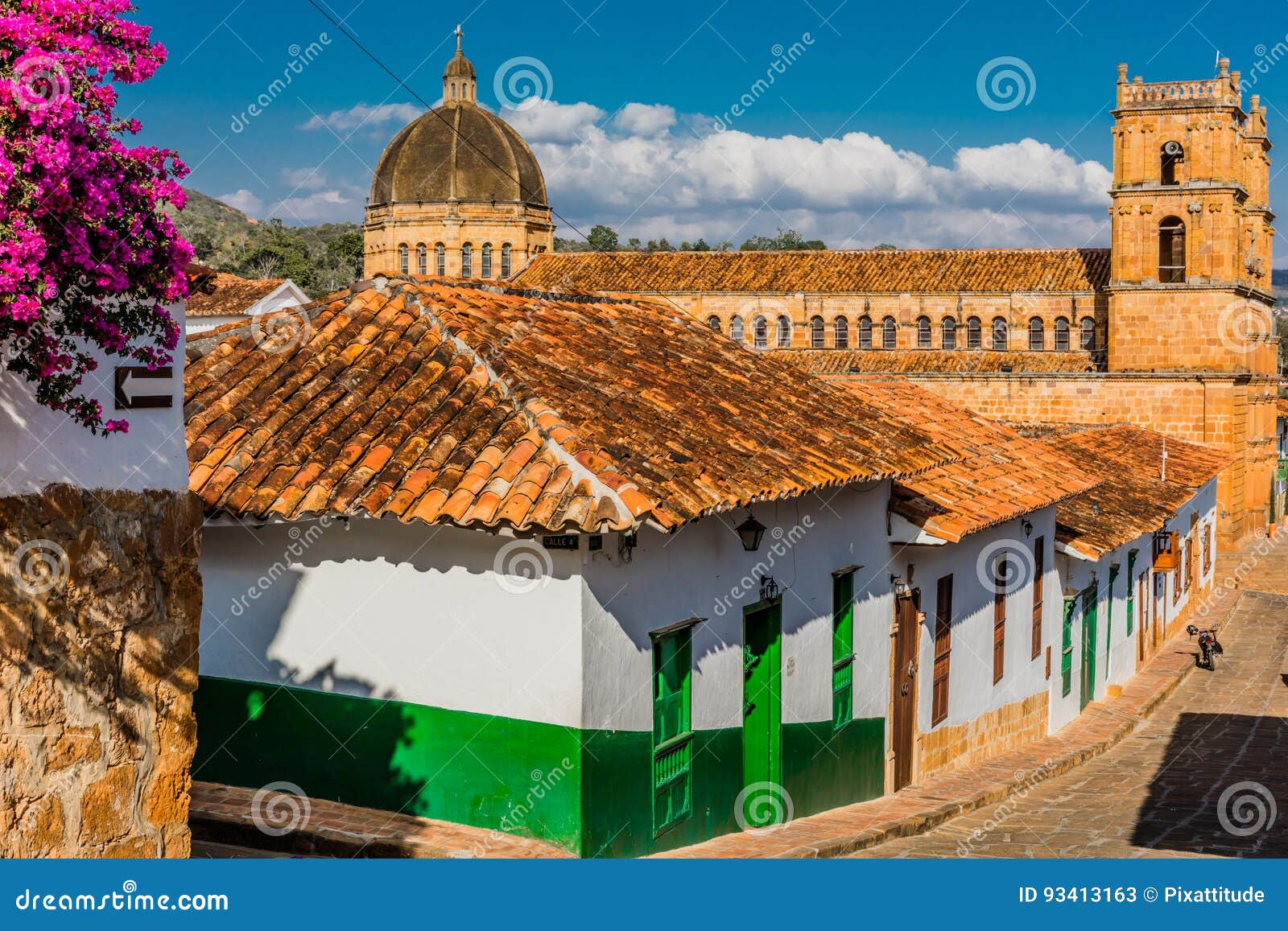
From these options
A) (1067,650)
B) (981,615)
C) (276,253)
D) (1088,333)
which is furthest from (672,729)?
(276,253)

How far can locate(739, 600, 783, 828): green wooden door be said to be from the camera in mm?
9180

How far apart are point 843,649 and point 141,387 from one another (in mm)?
6971

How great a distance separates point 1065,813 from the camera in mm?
11164

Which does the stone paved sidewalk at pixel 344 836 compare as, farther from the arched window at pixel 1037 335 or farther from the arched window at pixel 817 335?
the arched window at pixel 1037 335

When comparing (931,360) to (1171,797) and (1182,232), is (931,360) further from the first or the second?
(1171,797)

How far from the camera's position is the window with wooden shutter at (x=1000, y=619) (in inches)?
542

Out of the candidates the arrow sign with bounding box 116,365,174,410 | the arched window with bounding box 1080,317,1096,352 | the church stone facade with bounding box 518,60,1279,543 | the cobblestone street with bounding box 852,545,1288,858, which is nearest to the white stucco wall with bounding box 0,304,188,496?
the arrow sign with bounding box 116,365,174,410

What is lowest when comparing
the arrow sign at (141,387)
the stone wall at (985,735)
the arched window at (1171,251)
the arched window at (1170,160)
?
the stone wall at (985,735)

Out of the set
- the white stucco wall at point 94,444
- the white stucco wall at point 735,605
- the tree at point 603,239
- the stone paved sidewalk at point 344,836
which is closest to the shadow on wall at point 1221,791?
the white stucco wall at point 735,605

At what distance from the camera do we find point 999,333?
49031 millimetres

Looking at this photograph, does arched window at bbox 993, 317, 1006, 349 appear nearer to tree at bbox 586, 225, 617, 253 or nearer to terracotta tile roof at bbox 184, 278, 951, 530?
terracotta tile roof at bbox 184, 278, 951, 530

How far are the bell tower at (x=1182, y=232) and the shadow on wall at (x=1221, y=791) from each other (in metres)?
28.9

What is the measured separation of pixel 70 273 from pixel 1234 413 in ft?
143

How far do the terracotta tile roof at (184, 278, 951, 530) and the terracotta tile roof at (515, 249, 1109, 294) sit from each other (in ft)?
127
